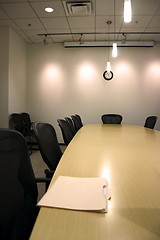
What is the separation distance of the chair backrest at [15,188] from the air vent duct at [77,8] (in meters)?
3.31

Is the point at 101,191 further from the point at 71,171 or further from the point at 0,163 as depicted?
the point at 0,163

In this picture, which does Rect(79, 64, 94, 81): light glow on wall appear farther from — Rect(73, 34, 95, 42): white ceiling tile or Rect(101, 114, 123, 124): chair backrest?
Rect(101, 114, 123, 124): chair backrest

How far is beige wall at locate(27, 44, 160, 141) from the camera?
5.52 m

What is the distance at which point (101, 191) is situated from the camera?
2.56ft

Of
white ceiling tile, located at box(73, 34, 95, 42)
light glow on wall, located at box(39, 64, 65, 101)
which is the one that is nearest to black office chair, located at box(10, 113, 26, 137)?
light glow on wall, located at box(39, 64, 65, 101)

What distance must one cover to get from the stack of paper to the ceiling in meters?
3.49

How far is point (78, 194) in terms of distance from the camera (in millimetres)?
755

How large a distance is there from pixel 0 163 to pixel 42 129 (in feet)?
2.17

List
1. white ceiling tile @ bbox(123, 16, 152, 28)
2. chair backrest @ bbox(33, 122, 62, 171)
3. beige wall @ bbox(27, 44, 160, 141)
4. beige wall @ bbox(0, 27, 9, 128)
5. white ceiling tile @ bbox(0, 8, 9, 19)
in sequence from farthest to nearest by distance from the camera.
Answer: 1. beige wall @ bbox(27, 44, 160, 141)
2. beige wall @ bbox(0, 27, 9, 128)
3. white ceiling tile @ bbox(123, 16, 152, 28)
4. white ceiling tile @ bbox(0, 8, 9, 19)
5. chair backrest @ bbox(33, 122, 62, 171)

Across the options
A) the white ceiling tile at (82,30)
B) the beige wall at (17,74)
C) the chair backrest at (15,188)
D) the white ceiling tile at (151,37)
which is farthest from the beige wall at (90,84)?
the chair backrest at (15,188)

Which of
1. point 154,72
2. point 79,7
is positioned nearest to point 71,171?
point 79,7

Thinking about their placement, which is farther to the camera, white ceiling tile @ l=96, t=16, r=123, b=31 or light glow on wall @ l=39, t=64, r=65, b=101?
light glow on wall @ l=39, t=64, r=65, b=101

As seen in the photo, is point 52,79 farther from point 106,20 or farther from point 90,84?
point 106,20

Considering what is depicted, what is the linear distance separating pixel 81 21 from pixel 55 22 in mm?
609
